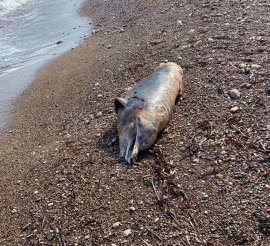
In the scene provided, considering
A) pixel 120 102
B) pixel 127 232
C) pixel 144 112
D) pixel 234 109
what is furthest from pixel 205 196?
pixel 120 102

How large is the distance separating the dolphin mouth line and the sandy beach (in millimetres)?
118

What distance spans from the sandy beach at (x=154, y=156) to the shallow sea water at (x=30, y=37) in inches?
29.4

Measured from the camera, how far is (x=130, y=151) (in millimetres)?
4078

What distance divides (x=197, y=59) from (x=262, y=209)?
13.3 feet

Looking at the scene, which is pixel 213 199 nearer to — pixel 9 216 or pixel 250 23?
Answer: pixel 9 216

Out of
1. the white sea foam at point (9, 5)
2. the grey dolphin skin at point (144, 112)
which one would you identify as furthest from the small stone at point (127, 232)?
the white sea foam at point (9, 5)

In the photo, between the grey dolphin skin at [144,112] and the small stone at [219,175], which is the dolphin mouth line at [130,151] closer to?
the grey dolphin skin at [144,112]

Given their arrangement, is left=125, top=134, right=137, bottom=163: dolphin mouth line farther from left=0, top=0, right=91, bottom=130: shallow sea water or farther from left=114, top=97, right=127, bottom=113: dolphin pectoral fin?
left=0, top=0, right=91, bottom=130: shallow sea water

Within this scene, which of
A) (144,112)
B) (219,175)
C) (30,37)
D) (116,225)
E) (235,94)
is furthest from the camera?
(30,37)

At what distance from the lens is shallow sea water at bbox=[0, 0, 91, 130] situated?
314 inches

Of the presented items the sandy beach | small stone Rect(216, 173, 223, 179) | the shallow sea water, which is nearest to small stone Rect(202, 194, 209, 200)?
the sandy beach

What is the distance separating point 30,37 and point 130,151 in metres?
8.67

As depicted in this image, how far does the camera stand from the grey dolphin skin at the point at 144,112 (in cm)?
409

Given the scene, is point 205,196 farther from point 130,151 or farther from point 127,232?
point 130,151
